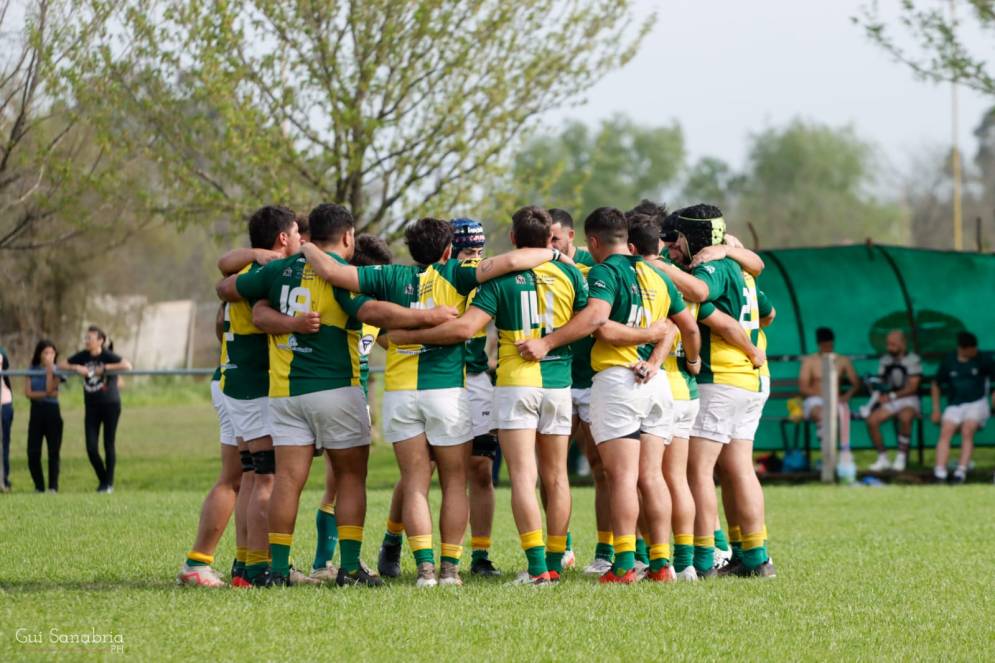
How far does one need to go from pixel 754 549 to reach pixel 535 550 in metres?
1.53

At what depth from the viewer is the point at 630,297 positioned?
27.1 feet

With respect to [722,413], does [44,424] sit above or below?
below

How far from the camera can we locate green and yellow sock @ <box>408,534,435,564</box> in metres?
8.02

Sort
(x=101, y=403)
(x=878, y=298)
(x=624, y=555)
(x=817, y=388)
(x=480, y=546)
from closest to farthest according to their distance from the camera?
(x=624, y=555) → (x=480, y=546) → (x=101, y=403) → (x=817, y=388) → (x=878, y=298)

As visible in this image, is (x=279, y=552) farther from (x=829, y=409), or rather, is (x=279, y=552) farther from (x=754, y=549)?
(x=829, y=409)

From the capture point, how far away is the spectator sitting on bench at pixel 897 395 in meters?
18.4

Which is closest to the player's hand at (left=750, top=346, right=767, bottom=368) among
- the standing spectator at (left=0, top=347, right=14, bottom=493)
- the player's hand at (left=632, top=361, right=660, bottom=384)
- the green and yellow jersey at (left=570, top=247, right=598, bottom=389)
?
the player's hand at (left=632, top=361, right=660, bottom=384)

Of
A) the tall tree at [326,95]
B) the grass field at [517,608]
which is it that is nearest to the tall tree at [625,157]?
the tall tree at [326,95]

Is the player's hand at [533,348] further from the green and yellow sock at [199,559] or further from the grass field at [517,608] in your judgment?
the green and yellow sock at [199,559]

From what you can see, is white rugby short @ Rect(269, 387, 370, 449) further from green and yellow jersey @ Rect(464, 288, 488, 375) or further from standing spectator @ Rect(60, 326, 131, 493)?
standing spectator @ Rect(60, 326, 131, 493)

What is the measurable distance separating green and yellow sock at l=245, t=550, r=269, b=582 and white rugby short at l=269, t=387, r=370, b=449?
0.71m

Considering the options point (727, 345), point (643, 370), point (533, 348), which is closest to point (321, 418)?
point (533, 348)

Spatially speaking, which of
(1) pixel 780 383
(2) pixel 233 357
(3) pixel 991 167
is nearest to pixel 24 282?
(1) pixel 780 383

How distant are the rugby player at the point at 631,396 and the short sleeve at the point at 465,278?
0.47 m
